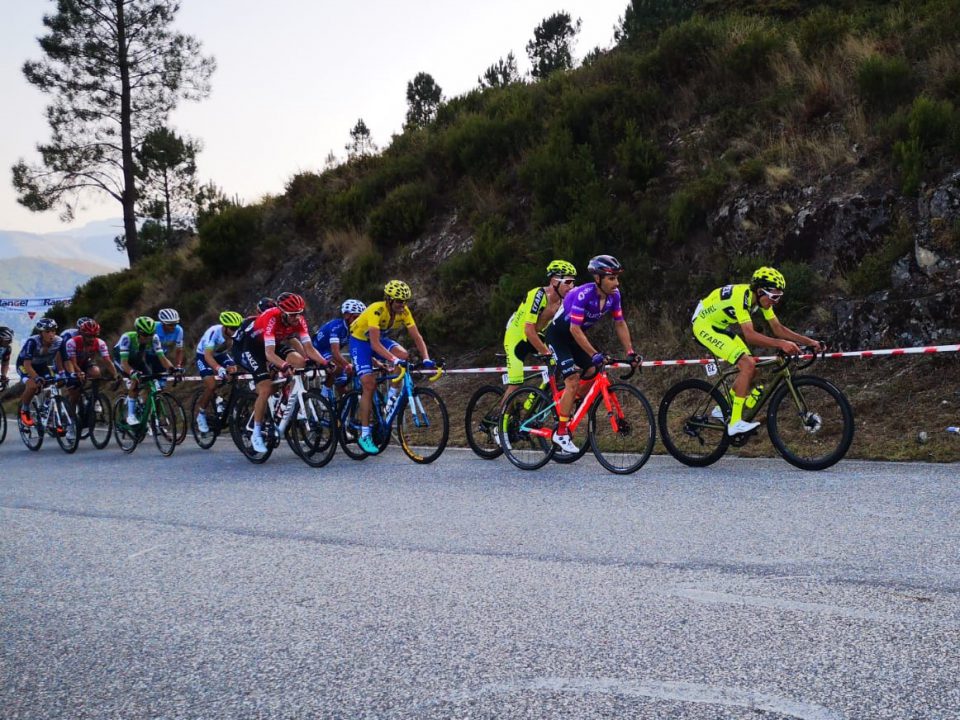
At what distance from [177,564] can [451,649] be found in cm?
262

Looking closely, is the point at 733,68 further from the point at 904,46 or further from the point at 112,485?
the point at 112,485

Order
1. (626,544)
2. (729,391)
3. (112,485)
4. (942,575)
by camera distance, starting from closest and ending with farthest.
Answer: (942,575), (626,544), (729,391), (112,485)

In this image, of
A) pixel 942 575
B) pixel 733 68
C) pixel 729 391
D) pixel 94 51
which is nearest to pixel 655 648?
pixel 942 575

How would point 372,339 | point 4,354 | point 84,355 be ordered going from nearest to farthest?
1. point 372,339
2. point 84,355
3. point 4,354

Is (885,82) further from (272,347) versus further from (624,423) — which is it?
(272,347)

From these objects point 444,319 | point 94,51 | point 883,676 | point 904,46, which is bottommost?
point 883,676

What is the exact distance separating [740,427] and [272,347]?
5.40 m

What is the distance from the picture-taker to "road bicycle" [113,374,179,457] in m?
12.9

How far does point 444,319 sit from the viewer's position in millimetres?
16891

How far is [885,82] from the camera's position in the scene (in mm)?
14312

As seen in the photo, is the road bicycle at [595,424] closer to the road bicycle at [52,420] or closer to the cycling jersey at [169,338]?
the cycling jersey at [169,338]

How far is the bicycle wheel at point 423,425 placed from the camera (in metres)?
10.1

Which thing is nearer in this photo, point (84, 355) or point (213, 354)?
point (213, 354)

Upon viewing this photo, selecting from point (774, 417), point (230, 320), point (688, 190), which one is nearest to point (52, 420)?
point (230, 320)
